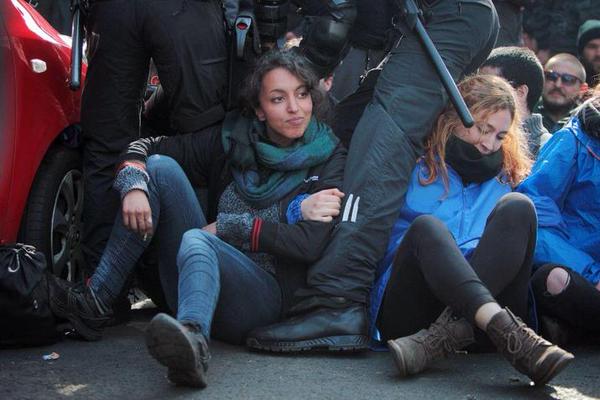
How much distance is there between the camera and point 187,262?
12.2ft

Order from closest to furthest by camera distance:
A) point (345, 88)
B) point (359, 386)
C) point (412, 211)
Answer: point (359, 386)
point (412, 211)
point (345, 88)

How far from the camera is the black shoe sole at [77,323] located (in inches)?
159

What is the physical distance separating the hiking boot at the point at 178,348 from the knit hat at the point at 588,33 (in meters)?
5.41

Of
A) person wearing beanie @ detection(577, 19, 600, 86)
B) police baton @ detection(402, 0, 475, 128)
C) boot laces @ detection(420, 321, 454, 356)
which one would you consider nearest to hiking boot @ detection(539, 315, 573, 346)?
boot laces @ detection(420, 321, 454, 356)

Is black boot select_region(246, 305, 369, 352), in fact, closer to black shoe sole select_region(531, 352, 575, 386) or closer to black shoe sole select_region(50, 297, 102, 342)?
black shoe sole select_region(50, 297, 102, 342)

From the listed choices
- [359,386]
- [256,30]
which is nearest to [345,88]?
[256,30]

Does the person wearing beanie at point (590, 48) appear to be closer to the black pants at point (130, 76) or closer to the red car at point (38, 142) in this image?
the black pants at point (130, 76)

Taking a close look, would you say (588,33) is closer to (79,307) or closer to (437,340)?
(437,340)

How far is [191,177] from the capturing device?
4.40 m

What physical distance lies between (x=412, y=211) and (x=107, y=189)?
1271 mm

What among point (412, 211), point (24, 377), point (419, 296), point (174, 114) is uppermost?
point (174, 114)

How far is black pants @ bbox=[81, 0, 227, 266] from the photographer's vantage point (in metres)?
4.51

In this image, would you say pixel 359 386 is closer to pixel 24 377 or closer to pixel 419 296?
pixel 419 296

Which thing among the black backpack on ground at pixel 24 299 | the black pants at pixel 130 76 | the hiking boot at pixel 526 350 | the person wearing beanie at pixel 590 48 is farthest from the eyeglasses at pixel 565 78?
the black backpack on ground at pixel 24 299
